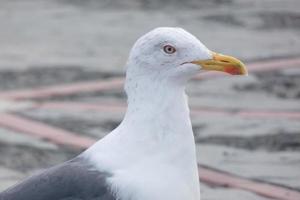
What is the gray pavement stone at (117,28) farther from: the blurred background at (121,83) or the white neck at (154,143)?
the white neck at (154,143)

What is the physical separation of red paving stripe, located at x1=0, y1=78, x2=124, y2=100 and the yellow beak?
16.6 feet

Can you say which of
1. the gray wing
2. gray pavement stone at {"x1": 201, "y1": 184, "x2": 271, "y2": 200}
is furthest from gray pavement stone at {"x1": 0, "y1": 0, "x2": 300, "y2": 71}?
the gray wing

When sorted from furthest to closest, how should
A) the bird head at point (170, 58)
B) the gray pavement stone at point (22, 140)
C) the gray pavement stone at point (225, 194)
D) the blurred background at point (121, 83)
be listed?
1. the gray pavement stone at point (22, 140)
2. the blurred background at point (121, 83)
3. the gray pavement stone at point (225, 194)
4. the bird head at point (170, 58)

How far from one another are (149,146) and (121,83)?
5488mm

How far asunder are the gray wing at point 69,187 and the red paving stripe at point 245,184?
2.49 meters

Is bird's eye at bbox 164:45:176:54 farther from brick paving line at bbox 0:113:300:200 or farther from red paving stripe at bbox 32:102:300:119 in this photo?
red paving stripe at bbox 32:102:300:119

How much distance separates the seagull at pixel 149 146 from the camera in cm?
508

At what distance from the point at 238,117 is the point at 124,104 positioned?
1049 millimetres

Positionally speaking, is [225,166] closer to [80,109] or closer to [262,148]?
[262,148]

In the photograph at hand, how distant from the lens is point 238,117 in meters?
9.27

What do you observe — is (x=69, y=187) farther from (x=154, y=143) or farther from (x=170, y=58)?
(x=170, y=58)

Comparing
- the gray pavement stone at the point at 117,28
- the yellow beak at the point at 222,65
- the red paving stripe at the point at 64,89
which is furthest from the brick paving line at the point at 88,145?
the yellow beak at the point at 222,65

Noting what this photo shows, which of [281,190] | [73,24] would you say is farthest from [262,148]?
[73,24]

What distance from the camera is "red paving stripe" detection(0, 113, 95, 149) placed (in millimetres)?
8703
